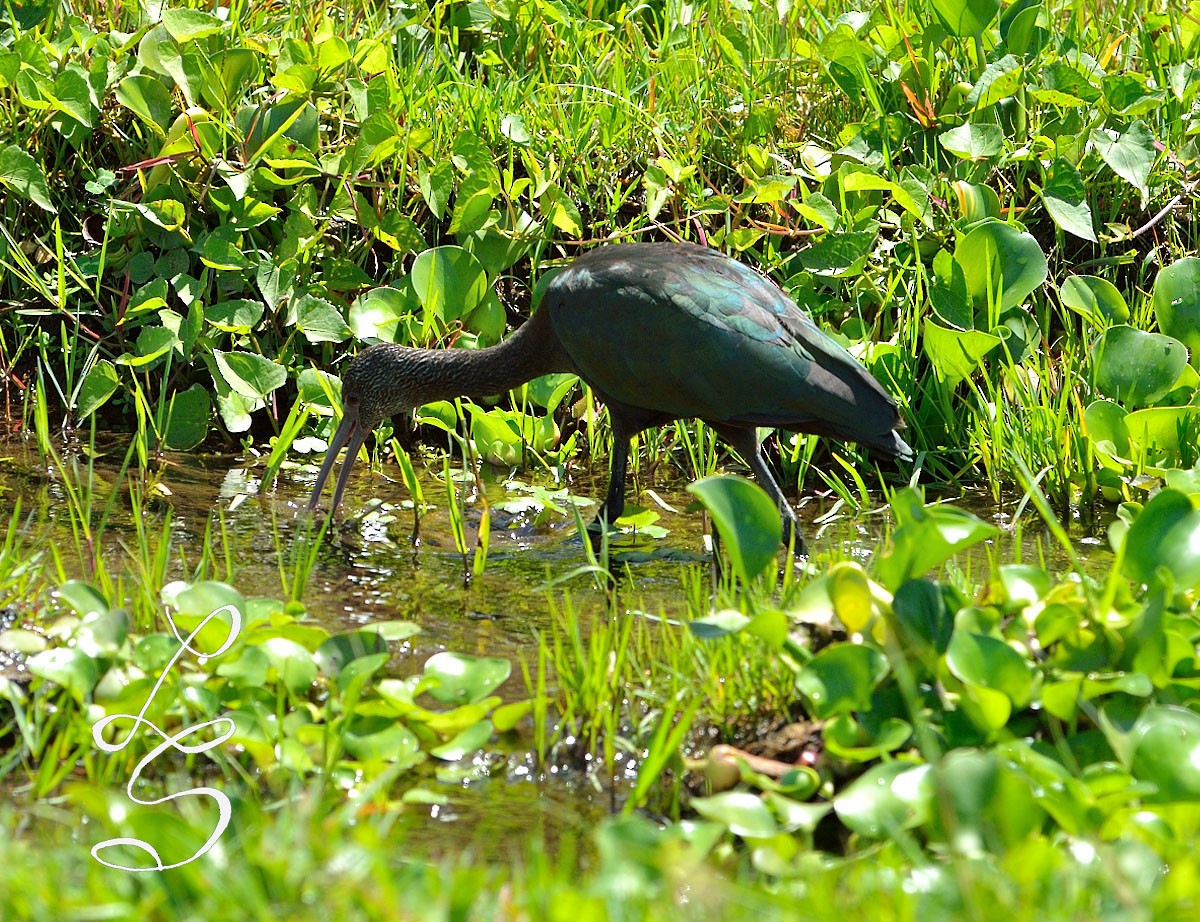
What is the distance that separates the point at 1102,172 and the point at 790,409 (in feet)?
6.02

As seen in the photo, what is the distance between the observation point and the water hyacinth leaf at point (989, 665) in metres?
2.52

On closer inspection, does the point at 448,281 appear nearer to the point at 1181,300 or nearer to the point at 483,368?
the point at 483,368

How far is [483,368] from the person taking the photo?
4.64 m

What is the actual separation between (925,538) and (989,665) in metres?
0.27

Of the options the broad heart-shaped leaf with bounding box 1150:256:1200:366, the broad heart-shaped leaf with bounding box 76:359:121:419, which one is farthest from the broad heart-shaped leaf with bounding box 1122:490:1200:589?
the broad heart-shaped leaf with bounding box 76:359:121:419

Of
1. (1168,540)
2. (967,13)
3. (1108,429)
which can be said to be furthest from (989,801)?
(967,13)

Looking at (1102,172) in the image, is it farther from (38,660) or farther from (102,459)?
(38,660)

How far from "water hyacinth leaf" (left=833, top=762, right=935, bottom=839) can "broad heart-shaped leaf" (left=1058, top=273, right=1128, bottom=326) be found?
269 cm

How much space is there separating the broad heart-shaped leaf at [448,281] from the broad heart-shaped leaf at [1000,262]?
5.08 feet

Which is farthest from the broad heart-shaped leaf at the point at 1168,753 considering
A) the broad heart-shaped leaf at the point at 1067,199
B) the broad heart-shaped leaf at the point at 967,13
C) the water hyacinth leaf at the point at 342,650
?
the broad heart-shaped leaf at the point at 967,13

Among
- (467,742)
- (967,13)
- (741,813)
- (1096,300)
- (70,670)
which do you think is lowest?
(741,813)

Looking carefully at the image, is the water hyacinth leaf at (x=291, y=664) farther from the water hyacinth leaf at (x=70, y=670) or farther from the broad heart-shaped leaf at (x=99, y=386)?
the broad heart-shaped leaf at (x=99, y=386)

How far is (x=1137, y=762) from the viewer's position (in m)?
2.34

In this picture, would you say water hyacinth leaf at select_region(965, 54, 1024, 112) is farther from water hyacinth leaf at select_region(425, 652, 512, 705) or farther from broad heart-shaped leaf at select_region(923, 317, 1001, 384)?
water hyacinth leaf at select_region(425, 652, 512, 705)
